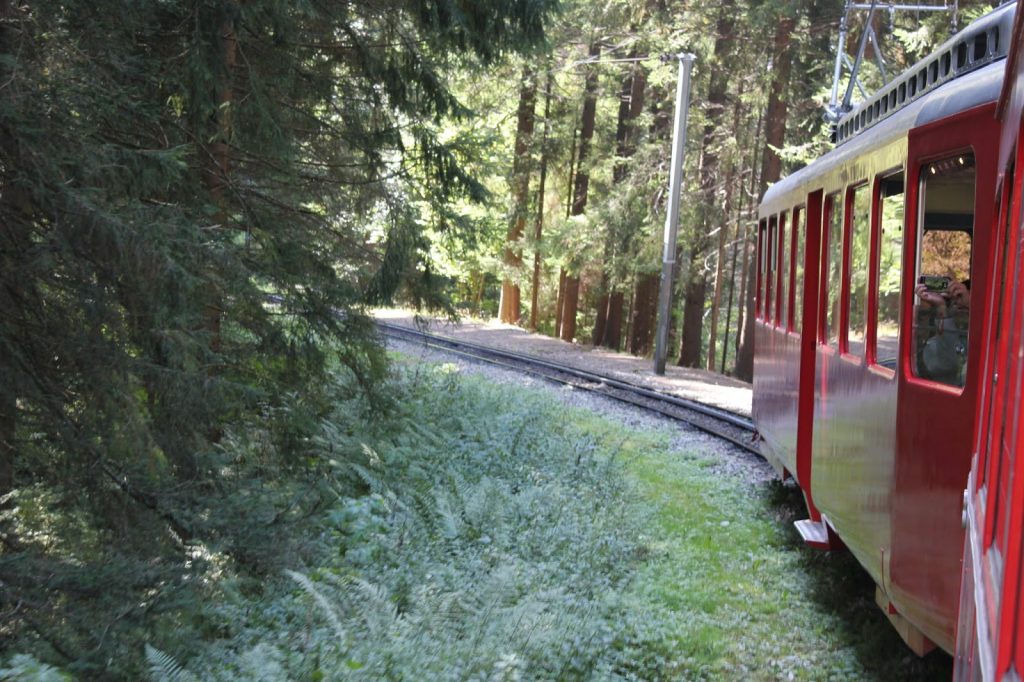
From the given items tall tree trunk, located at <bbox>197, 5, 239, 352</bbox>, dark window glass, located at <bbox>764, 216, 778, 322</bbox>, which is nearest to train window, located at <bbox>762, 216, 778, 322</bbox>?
dark window glass, located at <bbox>764, 216, 778, 322</bbox>

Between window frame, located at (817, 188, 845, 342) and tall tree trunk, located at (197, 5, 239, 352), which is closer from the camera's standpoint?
window frame, located at (817, 188, 845, 342)

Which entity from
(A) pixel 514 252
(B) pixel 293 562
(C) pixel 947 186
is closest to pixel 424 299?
(B) pixel 293 562

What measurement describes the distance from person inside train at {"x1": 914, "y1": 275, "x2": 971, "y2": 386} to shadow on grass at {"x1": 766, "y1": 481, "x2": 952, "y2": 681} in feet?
6.79

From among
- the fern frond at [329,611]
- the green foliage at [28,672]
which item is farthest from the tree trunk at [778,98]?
the green foliage at [28,672]

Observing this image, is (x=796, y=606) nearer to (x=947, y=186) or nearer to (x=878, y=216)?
(x=878, y=216)

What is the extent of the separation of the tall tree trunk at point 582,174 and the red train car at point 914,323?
22.6 meters

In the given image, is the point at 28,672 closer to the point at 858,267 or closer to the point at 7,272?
the point at 7,272

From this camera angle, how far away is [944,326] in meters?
4.28

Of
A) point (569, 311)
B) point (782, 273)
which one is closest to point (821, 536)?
point (782, 273)

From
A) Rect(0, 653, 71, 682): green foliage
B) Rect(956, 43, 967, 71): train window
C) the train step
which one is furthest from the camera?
the train step

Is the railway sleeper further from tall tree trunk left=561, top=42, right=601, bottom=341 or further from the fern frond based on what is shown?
tall tree trunk left=561, top=42, right=601, bottom=341

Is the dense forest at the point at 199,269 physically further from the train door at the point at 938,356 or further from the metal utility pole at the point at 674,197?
the metal utility pole at the point at 674,197

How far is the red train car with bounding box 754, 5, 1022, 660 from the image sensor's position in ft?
13.1

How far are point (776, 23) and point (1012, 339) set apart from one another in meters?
20.2
